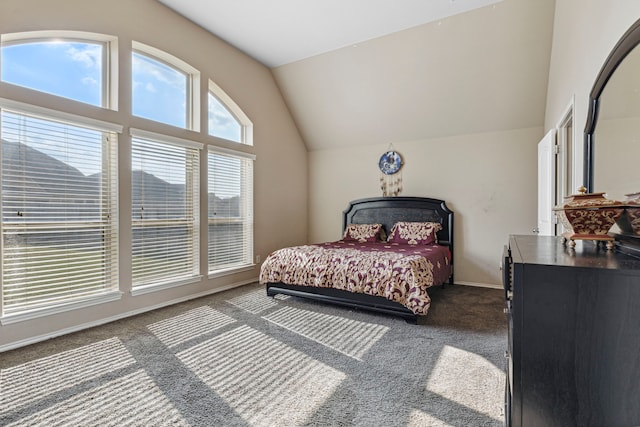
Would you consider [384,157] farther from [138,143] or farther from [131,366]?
[131,366]

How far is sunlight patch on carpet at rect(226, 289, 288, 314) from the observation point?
354 centimetres

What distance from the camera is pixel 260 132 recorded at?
4902 mm

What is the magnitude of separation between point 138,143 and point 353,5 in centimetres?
271

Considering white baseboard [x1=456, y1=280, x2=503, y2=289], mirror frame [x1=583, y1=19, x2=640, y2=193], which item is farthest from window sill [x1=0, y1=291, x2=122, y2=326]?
white baseboard [x1=456, y1=280, x2=503, y2=289]

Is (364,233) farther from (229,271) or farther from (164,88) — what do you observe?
(164,88)

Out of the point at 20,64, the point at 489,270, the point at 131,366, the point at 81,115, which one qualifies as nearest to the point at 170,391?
the point at 131,366

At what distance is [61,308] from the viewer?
9.07ft

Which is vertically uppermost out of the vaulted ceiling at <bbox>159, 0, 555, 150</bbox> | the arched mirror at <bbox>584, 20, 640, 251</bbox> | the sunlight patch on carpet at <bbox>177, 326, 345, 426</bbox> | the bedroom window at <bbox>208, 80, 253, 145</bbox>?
the vaulted ceiling at <bbox>159, 0, 555, 150</bbox>

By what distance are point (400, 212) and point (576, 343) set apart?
4280 millimetres

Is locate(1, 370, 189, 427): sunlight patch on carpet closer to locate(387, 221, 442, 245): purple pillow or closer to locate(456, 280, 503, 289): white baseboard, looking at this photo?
locate(387, 221, 442, 245): purple pillow

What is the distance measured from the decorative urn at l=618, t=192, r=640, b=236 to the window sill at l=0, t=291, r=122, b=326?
3.80 m

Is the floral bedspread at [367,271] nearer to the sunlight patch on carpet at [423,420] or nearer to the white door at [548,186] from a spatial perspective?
the white door at [548,186]

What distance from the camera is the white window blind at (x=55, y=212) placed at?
2.53 m

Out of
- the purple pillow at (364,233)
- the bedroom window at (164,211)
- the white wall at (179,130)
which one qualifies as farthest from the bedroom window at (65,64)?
the purple pillow at (364,233)
